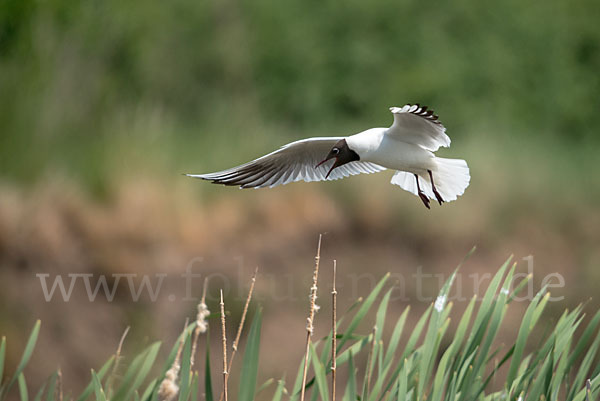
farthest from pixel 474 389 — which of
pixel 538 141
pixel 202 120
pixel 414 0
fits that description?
pixel 414 0

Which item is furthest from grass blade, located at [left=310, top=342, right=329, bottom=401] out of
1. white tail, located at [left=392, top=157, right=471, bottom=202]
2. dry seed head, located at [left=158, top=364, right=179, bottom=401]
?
white tail, located at [left=392, top=157, right=471, bottom=202]

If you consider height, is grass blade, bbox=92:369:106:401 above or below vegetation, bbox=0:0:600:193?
below

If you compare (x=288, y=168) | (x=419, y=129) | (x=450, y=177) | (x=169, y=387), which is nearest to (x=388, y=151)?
(x=419, y=129)

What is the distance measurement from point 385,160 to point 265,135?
5410 mm

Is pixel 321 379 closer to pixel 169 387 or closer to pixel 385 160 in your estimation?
pixel 169 387

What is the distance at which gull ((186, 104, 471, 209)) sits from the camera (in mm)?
2021

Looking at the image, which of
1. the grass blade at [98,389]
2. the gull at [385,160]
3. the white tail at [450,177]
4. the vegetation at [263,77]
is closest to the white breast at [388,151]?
the gull at [385,160]

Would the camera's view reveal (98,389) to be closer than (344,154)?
Yes

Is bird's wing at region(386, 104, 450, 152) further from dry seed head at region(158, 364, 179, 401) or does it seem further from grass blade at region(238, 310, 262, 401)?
dry seed head at region(158, 364, 179, 401)

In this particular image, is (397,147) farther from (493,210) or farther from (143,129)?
(493,210)

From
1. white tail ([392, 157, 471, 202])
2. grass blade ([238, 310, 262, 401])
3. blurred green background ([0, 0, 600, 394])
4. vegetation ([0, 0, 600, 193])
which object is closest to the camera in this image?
grass blade ([238, 310, 262, 401])

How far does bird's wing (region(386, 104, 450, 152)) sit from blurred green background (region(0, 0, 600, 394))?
3.31 m

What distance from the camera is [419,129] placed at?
6.93 ft

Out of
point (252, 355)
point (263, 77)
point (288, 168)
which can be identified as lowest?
point (252, 355)
